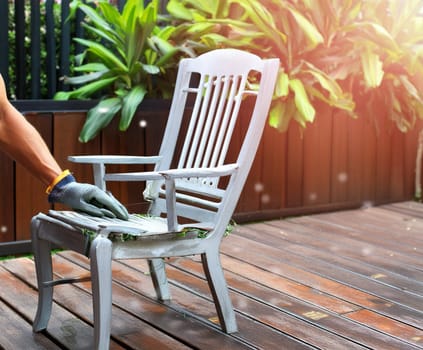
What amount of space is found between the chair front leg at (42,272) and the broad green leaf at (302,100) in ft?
6.20

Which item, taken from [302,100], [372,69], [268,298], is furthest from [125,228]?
[372,69]

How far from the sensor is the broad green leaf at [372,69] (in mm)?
4094

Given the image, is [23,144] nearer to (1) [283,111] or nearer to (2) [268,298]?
(2) [268,298]

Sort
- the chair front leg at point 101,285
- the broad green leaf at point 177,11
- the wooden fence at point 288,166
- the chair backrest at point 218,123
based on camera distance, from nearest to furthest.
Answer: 1. the chair front leg at point 101,285
2. the chair backrest at point 218,123
3. the wooden fence at point 288,166
4. the broad green leaf at point 177,11

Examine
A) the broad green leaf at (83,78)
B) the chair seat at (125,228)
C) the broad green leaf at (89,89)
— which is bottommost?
the chair seat at (125,228)

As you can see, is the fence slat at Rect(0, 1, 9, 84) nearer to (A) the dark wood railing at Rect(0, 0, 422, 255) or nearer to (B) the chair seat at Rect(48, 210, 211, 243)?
(A) the dark wood railing at Rect(0, 0, 422, 255)

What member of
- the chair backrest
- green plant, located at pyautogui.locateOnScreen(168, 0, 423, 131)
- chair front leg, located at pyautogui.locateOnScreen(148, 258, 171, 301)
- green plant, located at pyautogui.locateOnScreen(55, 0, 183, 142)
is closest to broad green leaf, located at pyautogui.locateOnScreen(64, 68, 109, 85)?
green plant, located at pyautogui.locateOnScreen(55, 0, 183, 142)

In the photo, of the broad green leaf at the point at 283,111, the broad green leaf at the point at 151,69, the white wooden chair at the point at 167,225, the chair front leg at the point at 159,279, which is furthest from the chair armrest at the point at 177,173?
the broad green leaf at the point at 283,111

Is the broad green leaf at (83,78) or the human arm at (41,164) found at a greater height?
the broad green leaf at (83,78)

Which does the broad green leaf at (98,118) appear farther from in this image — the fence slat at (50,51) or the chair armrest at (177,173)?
the chair armrest at (177,173)

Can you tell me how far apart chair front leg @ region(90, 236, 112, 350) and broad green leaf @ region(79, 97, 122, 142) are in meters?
1.68

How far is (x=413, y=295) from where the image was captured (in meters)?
3.10

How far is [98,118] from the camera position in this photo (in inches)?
150

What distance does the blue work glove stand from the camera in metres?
2.32
